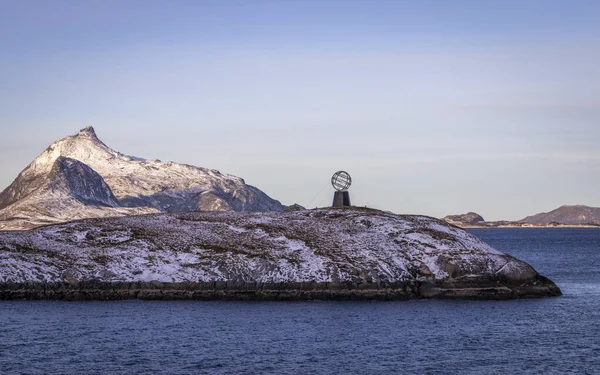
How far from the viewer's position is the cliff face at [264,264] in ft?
313

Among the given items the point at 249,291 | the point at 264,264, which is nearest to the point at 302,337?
the point at 249,291

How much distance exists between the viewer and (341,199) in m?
125

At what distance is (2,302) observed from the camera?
90438 millimetres

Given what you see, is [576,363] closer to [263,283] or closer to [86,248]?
[263,283]

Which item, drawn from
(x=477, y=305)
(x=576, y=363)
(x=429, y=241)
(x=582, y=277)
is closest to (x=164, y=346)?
(x=576, y=363)

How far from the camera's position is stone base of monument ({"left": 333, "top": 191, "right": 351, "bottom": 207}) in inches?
4914

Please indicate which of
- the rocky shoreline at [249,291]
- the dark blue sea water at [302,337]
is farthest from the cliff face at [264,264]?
the dark blue sea water at [302,337]

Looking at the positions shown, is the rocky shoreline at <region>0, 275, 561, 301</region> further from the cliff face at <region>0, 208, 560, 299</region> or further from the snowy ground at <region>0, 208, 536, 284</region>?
the snowy ground at <region>0, 208, 536, 284</region>

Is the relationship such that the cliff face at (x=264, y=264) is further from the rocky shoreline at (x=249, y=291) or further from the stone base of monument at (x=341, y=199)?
the stone base of monument at (x=341, y=199)

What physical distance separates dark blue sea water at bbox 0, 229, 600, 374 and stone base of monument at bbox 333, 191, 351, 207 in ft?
114

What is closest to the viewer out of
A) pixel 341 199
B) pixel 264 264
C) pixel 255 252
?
pixel 264 264

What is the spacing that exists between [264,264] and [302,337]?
28143 mm

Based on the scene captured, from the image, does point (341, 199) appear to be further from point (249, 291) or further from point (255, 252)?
point (249, 291)

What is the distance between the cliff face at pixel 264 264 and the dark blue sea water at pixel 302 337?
4.24 m
